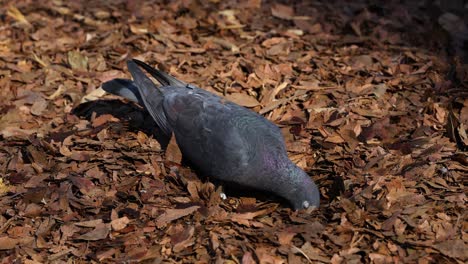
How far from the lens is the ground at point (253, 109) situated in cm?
478

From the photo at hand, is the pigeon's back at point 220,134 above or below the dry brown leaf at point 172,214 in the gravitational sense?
above

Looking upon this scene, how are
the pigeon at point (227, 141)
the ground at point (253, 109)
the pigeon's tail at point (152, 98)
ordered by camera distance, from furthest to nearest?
the pigeon's tail at point (152, 98) < the pigeon at point (227, 141) < the ground at point (253, 109)

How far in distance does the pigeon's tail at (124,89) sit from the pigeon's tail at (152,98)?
0.33 ft

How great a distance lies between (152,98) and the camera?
590 cm

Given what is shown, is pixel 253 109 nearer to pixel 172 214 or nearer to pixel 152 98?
pixel 152 98

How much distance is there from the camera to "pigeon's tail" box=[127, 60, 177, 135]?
5.80 meters

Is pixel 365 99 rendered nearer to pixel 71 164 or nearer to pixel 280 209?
pixel 280 209

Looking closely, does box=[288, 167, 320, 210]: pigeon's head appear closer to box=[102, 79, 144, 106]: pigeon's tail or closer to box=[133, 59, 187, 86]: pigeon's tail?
box=[133, 59, 187, 86]: pigeon's tail

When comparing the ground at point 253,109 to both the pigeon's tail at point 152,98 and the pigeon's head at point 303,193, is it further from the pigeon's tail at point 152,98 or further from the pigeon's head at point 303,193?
the pigeon's tail at point 152,98

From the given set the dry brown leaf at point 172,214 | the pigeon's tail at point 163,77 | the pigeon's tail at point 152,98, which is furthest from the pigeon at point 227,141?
the dry brown leaf at point 172,214

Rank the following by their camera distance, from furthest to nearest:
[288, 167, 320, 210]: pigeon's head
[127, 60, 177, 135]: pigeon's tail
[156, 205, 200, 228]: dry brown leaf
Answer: [127, 60, 177, 135]: pigeon's tail
[288, 167, 320, 210]: pigeon's head
[156, 205, 200, 228]: dry brown leaf

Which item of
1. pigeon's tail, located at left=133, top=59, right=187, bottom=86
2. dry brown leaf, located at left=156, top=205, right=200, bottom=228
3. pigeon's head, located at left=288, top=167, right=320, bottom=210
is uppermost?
pigeon's tail, located at left=133, top=59, right=187, bottom=86

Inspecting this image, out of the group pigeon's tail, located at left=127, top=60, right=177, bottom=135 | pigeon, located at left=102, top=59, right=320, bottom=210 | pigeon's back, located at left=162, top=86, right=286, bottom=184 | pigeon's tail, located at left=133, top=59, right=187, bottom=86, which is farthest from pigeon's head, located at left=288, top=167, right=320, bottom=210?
pigeon's tail, located at left=133, top=59, right=187, bottom=86

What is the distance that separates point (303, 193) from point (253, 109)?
1490 mm
